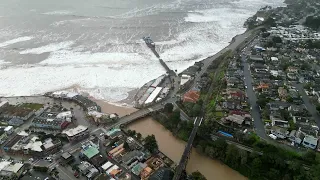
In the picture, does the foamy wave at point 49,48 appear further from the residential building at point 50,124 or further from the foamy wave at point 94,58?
the residential building at point 50,124

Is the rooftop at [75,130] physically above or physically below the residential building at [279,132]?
below

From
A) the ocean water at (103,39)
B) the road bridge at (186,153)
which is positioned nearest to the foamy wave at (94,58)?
the ocean water at (103,39)

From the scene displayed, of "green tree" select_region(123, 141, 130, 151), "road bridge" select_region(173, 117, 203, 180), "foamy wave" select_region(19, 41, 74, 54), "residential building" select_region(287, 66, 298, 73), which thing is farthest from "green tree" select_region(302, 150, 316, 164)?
"foamy wave" select_region(19, 41, 74, 54)

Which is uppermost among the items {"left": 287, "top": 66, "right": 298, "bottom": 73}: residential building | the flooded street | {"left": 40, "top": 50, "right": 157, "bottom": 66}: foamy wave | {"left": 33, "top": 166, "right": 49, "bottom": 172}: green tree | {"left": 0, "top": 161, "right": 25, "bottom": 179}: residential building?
{"left": 287, "top": 66, "right": 298, "bottom": 73}: residential building

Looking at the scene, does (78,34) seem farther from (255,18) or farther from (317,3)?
(317,3)

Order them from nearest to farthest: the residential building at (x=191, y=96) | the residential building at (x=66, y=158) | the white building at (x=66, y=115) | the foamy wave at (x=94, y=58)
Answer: the residential building at (x=66, y=158)
the white building at (x=66, y=115)
the residential building at (x=191, y=96)
the foamy wave at (x=94, y=58)

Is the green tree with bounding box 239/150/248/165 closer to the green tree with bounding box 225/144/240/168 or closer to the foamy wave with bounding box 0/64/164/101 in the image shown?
the green tree with bounding box 225/144/240/168

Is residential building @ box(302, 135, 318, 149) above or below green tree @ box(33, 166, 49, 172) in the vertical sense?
above
